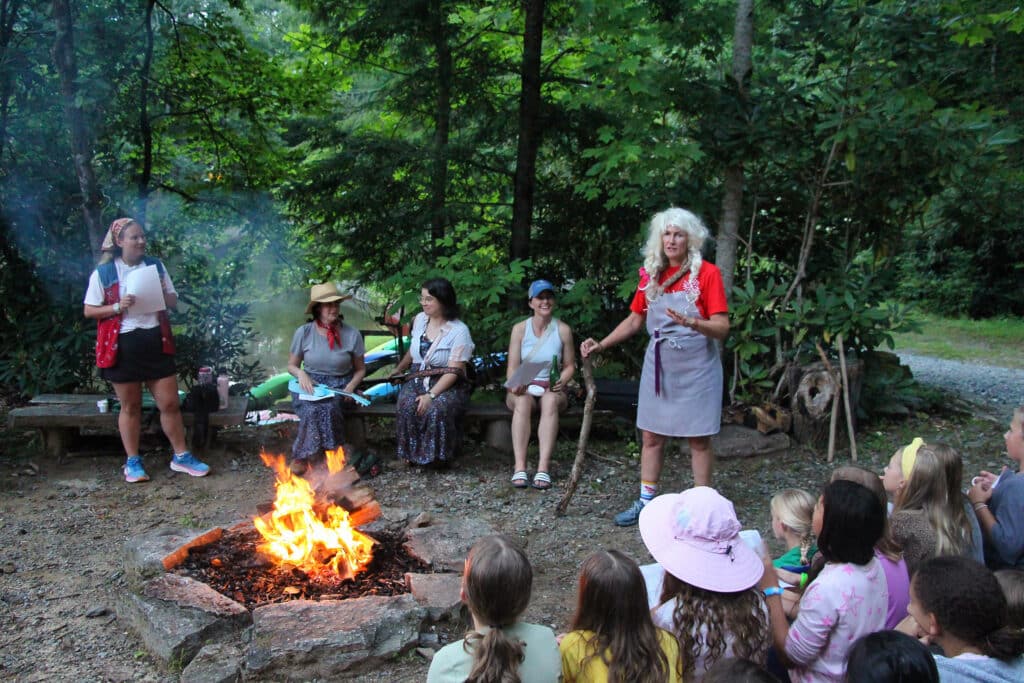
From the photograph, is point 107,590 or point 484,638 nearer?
point 484,638

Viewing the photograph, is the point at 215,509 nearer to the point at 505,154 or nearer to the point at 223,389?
the point at 223,389

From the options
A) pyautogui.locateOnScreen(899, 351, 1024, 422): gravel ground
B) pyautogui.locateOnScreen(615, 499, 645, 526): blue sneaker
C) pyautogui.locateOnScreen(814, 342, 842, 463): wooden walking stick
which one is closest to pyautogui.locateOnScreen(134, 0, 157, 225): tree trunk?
pyautogui.locateOnScreen(615, 499, 645, 526): blue sneaker

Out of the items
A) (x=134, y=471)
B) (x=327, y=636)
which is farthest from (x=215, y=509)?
(x=327, y=636)

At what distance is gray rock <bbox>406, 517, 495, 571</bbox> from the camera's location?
146 inches

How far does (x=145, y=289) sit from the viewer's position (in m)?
4.83

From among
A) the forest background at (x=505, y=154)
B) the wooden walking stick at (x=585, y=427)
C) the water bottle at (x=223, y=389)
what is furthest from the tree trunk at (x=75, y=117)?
the wooden walking stick at (x=585, y=427)

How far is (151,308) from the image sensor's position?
16.1 ft

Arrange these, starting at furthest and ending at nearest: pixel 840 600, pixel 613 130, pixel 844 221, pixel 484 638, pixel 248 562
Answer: pixel 844 221 → pixel 613 130 → pixel 248 562 → pixel 840 600 → pixel 484 638

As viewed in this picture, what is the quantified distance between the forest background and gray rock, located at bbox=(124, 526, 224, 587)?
2556 millimetres

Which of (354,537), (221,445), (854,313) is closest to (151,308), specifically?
(221,445)

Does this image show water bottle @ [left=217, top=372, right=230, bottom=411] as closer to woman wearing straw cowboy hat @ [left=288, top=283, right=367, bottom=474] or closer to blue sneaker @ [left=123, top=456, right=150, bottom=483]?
woman wearing straw cowboy hat @ [left=288, top=283, right=367, bottom=474]

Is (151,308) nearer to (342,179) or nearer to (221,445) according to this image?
(221,445)

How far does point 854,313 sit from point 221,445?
4.74 m

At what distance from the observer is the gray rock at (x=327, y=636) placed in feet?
9.62
